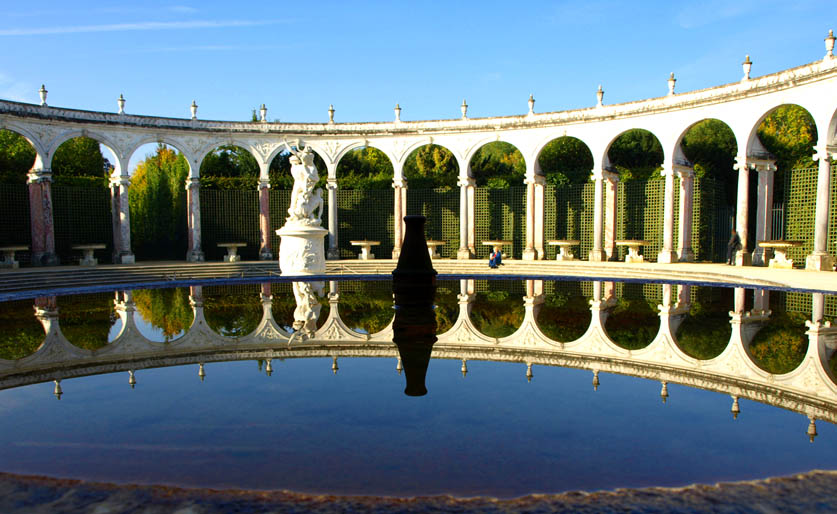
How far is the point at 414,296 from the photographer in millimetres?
10523

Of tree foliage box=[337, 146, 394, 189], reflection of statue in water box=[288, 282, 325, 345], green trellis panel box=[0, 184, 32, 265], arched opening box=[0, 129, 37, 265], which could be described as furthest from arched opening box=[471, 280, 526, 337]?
green trellis panel box=[0, 184, 32, 265]

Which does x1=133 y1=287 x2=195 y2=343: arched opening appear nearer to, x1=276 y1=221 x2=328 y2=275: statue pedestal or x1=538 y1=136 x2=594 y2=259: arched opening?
x1=276 y1=221 x2=328 y2=275: statue pedestal

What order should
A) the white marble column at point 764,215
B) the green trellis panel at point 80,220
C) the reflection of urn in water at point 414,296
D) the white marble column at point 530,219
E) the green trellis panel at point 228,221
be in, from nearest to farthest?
the reflection of urn in water at point 414,296 < the white marble column at point 764,215 < the green trellis panel at point 80,220 < the white marble column at point 530,219 < the green trellis panel at point 228,221

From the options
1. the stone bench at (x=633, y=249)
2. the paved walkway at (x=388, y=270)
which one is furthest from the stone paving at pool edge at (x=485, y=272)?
the stone bench at (x=633, y=249)

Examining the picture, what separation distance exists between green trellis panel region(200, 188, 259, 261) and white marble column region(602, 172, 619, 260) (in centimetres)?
1620

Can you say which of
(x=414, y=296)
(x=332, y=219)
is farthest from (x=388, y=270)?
(x=414, y=296)

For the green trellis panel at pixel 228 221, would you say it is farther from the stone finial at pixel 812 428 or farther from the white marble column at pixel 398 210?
the stone finial at pixel 812 428

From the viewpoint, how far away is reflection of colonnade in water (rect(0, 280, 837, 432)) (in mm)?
5344

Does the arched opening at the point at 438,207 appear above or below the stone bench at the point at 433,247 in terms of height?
above

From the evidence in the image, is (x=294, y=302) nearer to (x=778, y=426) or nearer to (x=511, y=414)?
(x=511, y=414)

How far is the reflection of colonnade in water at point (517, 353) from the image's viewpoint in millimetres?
5344

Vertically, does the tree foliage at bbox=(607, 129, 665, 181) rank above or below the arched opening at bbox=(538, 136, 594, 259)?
above

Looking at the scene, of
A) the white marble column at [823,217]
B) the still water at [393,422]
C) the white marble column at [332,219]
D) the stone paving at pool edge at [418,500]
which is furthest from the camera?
the white marble column at [332,219]

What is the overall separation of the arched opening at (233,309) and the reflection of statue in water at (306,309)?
0.60 m
